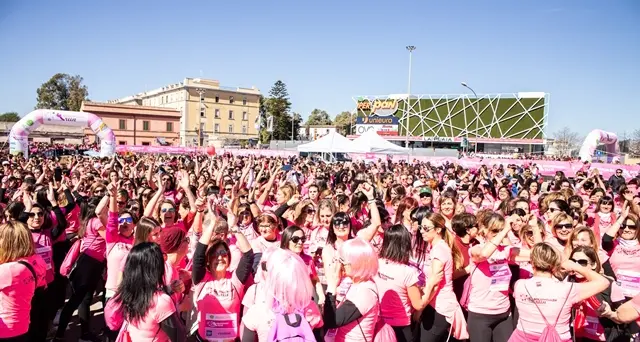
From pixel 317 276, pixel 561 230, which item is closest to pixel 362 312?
pixel 317 276

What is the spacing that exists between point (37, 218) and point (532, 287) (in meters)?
4.74

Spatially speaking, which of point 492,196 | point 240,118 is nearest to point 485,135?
point 240,118

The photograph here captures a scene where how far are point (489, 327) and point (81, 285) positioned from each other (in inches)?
169

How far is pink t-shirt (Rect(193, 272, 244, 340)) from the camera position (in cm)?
322

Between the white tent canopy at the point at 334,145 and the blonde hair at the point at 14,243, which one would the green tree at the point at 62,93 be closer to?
the white tent canopy at the point at 334,145

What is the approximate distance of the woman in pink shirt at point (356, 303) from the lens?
284 cm

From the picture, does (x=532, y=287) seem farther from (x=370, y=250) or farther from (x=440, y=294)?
(x=370, y=250)

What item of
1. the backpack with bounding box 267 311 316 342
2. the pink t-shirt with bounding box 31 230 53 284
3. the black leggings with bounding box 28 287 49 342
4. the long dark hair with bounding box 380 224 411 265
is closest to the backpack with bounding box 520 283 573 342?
the long dark hair with bounding box 380 224 411 265

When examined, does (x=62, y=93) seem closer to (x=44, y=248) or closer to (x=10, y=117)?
(x=10, y=117)

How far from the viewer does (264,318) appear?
2.69 m

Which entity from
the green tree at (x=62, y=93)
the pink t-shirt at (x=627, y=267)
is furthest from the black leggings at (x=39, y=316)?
the green tree at (x=62, y=93)

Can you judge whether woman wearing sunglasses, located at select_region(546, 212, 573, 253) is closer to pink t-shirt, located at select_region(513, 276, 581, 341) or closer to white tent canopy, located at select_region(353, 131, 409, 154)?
pink t-shirt, located at select_region(513, 276, 581, 341)

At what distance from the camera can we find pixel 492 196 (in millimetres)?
8773

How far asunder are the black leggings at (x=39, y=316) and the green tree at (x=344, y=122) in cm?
8833
